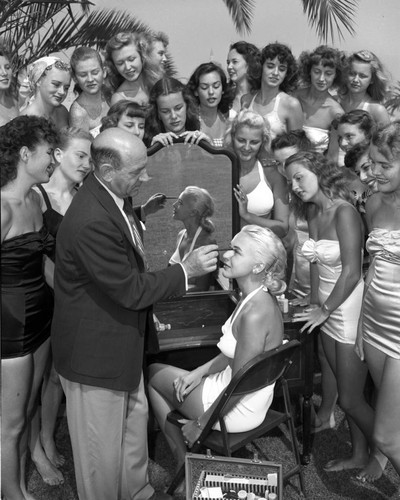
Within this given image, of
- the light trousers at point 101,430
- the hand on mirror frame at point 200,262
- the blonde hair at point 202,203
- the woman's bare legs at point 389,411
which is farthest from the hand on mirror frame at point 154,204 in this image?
the woman's bare legs at point 389,411

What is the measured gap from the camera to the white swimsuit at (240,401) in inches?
118

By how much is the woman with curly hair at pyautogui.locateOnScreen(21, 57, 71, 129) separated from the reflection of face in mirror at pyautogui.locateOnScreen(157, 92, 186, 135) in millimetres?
635

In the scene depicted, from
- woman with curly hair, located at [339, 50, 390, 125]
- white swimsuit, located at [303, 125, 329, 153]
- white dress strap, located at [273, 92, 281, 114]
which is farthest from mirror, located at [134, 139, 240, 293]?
woman with curly hair, located at [339, 50, 390, 125]

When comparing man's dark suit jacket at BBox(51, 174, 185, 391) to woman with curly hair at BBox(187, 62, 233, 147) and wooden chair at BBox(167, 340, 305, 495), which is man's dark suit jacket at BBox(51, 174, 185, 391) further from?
woman with curly hair at BBox(187, 62, 233, 147)

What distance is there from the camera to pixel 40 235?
3.02 metres

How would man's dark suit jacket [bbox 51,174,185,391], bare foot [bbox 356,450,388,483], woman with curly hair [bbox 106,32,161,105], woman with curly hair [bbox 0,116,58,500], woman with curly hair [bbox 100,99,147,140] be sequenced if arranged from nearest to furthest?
man's dark suit jacket [bbox 51,174,185,391], woman with curly hair [bbox 0,116,58,500], bare foot [bbox 356,450,388,483], woman with curly hair [bbox 100,99,147,140], woman with curly hair [bbox 106,32,161,105]

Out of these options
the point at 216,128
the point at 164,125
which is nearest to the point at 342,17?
the point at 216,128

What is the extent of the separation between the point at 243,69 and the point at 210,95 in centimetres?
93

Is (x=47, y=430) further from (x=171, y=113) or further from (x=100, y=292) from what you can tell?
(x=171, y=113)

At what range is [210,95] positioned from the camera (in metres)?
4.55

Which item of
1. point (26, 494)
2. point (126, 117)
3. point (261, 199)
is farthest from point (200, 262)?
point (126, 117)

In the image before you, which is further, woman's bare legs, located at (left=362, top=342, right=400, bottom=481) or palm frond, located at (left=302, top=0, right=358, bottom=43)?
palm frond, located at (left=302, top=0, right=358, bottom=43)

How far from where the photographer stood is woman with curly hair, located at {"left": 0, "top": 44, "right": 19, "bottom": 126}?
451cm

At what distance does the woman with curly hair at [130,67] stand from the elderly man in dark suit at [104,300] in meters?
2.02
